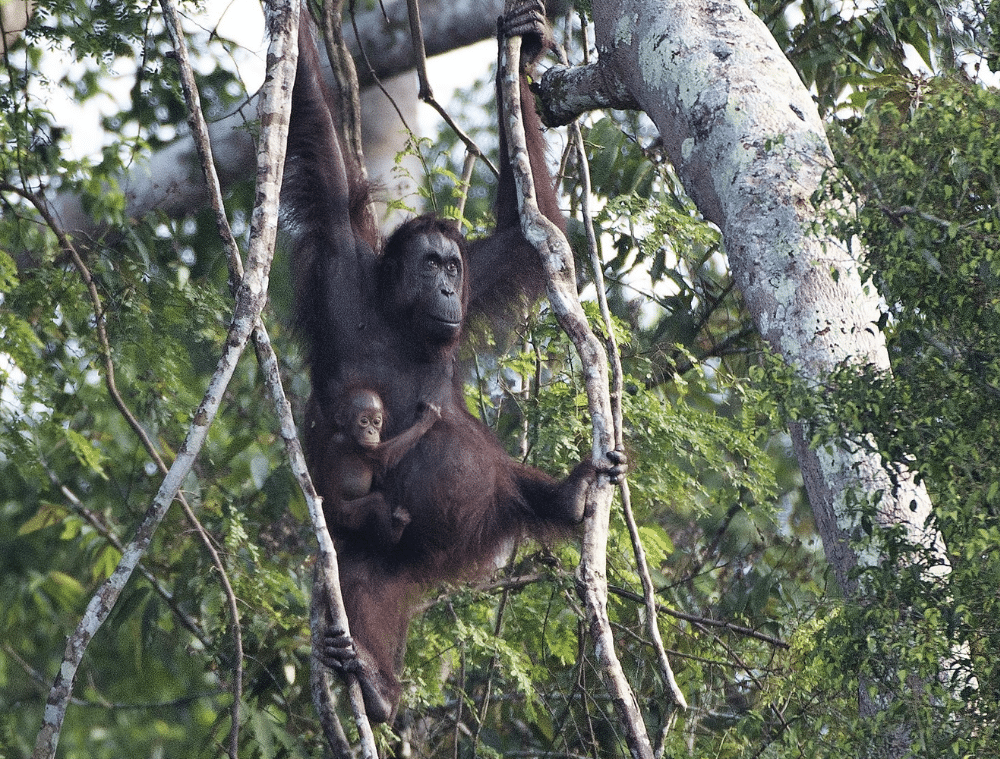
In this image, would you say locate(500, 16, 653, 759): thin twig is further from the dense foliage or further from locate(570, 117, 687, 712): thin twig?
the dense foliage

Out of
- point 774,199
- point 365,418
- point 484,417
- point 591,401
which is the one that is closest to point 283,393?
point 591,401

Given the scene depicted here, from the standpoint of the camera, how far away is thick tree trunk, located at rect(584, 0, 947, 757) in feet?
8.77

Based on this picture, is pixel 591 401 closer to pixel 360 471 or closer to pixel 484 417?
pixel 360 471

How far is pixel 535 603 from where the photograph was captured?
518 centimetres

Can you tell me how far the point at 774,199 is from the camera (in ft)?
9.87

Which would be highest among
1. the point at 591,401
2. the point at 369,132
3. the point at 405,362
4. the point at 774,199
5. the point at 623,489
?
the point at 369,132

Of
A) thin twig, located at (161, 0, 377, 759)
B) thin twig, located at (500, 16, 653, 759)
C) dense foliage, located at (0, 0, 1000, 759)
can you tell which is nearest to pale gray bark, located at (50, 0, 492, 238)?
dense foliage, located at (0, 0, 1000, 759)

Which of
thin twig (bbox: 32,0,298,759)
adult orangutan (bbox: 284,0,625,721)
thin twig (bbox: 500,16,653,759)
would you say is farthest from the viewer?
adult orangutan (bbox: 284,0,625,721)

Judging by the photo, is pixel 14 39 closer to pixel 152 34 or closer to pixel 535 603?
pixel 152 34

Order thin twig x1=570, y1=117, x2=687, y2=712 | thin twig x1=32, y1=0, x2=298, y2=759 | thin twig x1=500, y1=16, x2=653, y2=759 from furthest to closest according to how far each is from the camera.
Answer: thin twig x1=570, y1=117, x2=687, y2=712
thin twig x1=500, y1=16, x2=653, y2=759
thin twig x1=32, y1=0, x2=298, y2=759

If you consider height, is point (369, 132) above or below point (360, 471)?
above

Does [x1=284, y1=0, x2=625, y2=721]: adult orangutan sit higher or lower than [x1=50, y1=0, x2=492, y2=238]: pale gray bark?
lower

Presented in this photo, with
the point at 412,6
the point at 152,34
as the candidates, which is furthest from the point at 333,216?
the point at 152,34

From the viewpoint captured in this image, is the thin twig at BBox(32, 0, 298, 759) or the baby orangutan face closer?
the thin twig at BBox(32, 0, 298, 759)
